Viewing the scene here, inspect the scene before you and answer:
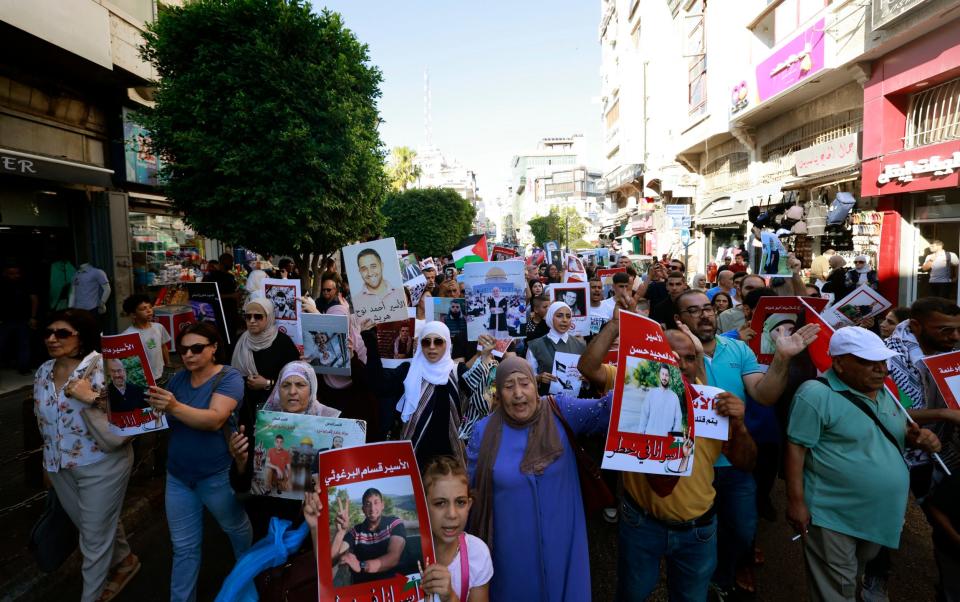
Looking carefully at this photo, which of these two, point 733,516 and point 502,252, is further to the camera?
point 502,252

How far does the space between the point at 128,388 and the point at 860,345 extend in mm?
4245

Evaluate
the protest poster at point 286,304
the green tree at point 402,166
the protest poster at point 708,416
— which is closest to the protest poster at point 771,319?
the protest poster at point 708,416

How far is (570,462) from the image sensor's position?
265 centimetres

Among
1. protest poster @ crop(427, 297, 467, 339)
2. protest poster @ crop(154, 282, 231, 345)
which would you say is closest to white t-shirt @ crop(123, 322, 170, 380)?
protest poster @ crop(154, 282, 231, 345)

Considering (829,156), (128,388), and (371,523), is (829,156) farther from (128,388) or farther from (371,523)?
(128,388)

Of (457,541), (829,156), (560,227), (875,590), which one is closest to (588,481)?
(457,541)

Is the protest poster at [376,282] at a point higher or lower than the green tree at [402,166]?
lower

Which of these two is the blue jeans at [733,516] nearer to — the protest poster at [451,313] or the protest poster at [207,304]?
the protest poster at [451,313]

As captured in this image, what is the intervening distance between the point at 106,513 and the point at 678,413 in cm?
365

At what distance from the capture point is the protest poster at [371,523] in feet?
6.76

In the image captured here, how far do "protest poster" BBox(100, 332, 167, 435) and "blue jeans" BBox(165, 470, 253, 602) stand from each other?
15.7 inches

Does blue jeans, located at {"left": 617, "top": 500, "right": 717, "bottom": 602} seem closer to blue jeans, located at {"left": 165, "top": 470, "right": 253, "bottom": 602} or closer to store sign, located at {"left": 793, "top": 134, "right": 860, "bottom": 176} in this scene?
blue jeans, located at {"left": 165, "top": 470, "right": 253, "bottom": 602}

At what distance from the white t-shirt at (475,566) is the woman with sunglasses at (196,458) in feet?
5.95

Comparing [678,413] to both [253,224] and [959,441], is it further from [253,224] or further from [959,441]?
[253,224]
